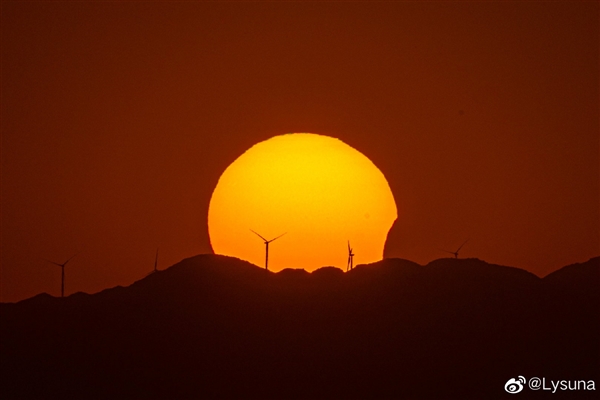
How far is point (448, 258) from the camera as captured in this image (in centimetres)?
6556

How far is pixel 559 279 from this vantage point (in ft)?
210

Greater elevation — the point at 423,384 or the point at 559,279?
the point at 559,279

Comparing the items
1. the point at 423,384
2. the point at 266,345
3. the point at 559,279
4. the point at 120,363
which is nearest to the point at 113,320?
the point at 120,363

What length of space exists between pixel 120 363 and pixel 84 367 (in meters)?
1.72

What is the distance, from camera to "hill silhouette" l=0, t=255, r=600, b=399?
5669 centimetres

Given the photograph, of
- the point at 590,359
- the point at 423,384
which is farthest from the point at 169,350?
the point at 590,359

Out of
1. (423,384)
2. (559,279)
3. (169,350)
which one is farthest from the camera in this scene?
(559,279)

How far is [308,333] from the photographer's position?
60.4m

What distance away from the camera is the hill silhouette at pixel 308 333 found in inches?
2232

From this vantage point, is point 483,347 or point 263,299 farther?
point 263,299

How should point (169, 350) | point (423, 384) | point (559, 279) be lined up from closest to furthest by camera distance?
1. point (423, 384)
2. point (169, 350)
3. point (559, 279)

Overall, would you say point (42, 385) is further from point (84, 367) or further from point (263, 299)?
point (263, 299)

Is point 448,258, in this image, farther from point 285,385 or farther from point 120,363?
point 120,363

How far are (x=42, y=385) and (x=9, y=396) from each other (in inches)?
61.8
